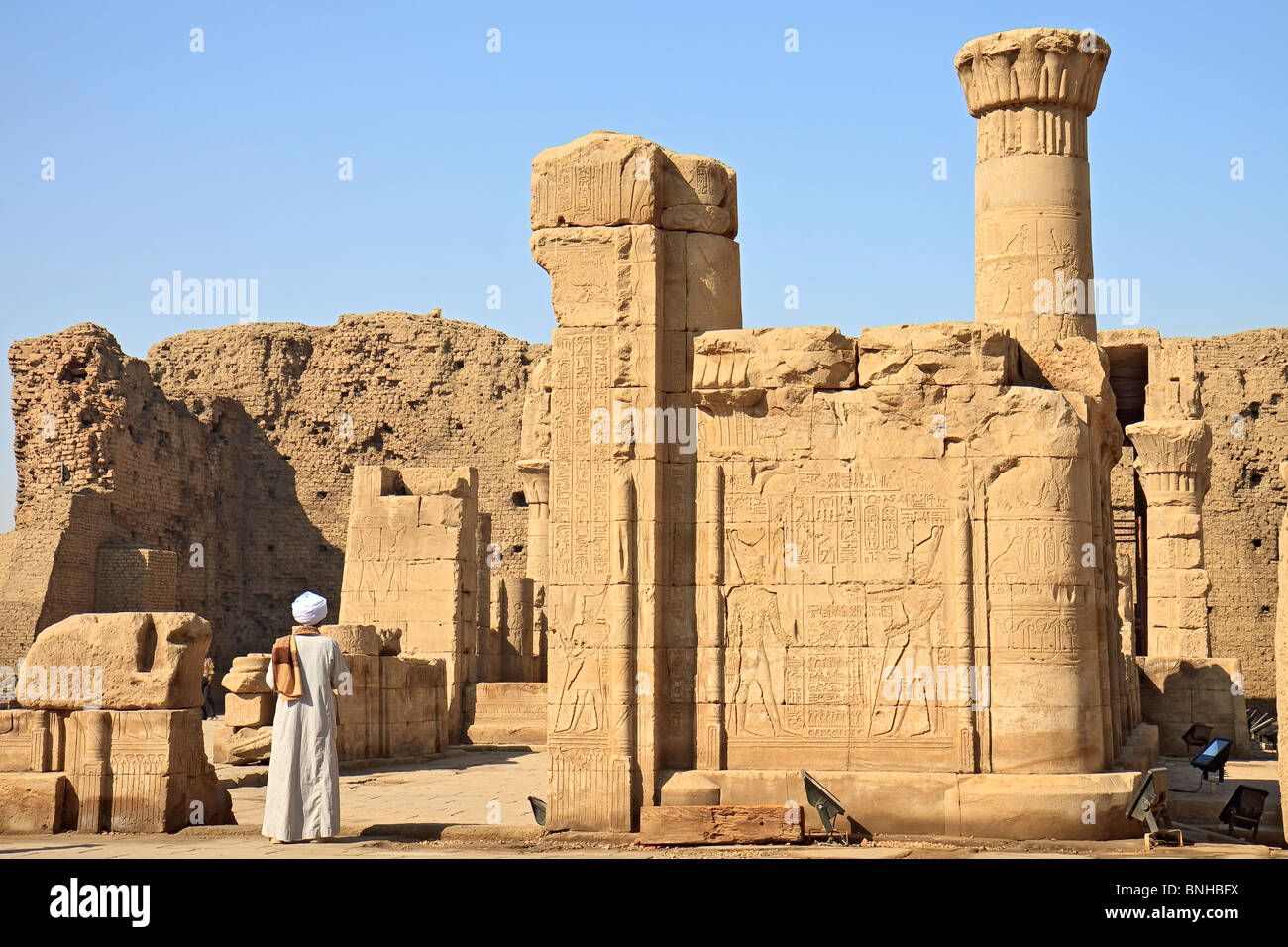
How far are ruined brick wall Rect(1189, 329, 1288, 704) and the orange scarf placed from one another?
22.8 meters

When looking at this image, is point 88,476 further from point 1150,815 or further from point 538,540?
point 1150,815

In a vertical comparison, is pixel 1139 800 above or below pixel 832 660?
below

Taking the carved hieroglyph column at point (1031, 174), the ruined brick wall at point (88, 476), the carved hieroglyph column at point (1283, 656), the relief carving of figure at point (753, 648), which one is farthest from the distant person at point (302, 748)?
the ruined brick wall at point (88, 476)

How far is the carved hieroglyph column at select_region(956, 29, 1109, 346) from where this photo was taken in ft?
41.2

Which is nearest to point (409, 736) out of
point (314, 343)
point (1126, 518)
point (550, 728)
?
point (550, 728)

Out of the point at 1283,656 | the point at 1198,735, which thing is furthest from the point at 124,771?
the point at 1198,735

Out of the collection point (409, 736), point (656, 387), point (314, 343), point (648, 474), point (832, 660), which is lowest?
point (409, 736)

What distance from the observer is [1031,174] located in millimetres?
12719

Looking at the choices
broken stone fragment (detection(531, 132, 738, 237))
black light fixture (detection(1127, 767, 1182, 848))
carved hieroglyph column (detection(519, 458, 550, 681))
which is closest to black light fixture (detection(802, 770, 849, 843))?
black light fixture (detection(1127, 767, 1182, 848))

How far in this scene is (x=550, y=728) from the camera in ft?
28.2

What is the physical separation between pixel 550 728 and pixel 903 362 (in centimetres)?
307

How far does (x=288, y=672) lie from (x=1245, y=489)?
77.5 ft

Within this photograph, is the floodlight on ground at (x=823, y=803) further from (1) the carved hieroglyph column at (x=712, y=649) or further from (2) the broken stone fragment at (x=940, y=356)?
(2) the broken stone fragment at (x=940, y=356)
